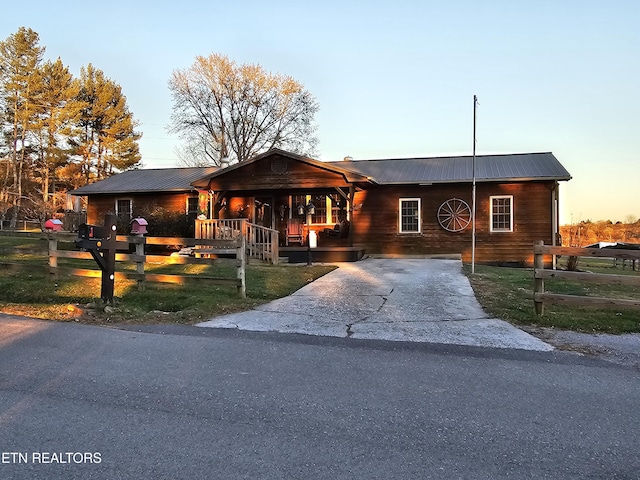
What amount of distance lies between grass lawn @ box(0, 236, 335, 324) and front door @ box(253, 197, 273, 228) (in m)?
7.86

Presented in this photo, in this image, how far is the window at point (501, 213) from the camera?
1717 cm

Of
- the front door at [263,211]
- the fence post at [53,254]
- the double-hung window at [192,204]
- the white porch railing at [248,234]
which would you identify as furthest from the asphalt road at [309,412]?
the double-hung window at [192,204]

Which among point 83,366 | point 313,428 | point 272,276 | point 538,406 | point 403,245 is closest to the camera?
point 313,428

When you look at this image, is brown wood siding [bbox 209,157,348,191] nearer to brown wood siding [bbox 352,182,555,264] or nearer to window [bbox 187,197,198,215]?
brown wood siding [bbox 352,182,555,264]

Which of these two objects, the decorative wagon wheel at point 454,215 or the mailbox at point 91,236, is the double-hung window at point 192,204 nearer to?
the decorative wagon wheel at point 454,215

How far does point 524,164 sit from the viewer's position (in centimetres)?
1845

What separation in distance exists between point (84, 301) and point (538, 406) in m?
7.44

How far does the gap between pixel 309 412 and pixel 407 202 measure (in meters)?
15.5

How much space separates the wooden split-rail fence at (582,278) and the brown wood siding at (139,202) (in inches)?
624

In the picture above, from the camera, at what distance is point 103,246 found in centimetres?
736

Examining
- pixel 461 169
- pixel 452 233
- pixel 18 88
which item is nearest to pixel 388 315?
pixel 452 233

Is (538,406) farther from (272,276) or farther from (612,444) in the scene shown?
(272,276)

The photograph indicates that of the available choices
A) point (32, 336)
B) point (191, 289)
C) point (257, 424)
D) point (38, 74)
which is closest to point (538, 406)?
point (257, 424)

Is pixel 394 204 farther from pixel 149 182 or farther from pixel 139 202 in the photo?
pixel 149 182
